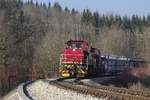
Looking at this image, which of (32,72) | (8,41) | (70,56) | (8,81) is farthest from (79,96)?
(8,41)

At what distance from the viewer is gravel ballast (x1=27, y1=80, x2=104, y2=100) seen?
60.6 feet

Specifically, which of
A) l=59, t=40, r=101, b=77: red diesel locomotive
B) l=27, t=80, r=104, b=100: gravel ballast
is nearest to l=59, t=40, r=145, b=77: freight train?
l=59, t=40, r=101, b=77: red diesel locomotive

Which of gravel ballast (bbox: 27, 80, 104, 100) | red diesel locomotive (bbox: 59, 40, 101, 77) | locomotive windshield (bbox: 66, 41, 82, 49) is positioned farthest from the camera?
locomotive windshield (bbox: 66, 41, 82, 49)

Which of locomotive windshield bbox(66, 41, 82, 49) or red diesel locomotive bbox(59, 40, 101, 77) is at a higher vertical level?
locomotive windshield bbox(66, 41, 82, 49)

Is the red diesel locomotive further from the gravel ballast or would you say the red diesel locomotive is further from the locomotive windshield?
the gravel ballast

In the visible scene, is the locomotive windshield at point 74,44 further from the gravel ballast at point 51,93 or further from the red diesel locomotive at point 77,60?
the gravel ballast at point 51,93

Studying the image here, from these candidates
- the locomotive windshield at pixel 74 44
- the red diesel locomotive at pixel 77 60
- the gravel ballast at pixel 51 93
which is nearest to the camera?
the gravel ballast at pixel 51 93

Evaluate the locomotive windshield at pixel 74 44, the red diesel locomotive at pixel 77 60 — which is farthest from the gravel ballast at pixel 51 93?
the locomotive windshield at pixel 74 44

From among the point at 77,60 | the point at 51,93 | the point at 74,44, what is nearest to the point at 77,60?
the point at 77,60

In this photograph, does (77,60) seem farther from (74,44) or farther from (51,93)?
(51,93)

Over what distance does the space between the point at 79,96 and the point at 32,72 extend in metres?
35.7

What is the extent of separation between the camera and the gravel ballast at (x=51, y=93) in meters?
18.5

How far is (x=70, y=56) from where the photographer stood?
114 feet

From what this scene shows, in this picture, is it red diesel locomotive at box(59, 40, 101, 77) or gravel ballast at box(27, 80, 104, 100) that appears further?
red diesel locomotive at box(59, 40, 101, 77)
